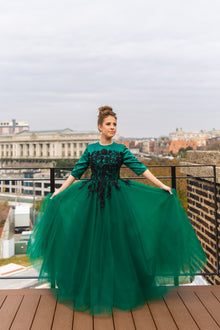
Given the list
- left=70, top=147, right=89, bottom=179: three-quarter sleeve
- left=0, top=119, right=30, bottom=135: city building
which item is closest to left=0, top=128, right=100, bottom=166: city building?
left=0, top=119, right=30, bottom=135: city building

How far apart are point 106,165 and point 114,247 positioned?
51cm

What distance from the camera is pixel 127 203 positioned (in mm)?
1854

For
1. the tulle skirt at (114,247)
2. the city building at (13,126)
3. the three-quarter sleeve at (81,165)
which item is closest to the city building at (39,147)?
the city building at (13,126)

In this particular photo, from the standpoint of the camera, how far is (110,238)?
1.79m

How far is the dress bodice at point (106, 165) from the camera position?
188 centimetres

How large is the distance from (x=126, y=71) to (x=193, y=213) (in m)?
89.1

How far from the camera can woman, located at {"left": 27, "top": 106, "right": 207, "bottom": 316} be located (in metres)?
1.77

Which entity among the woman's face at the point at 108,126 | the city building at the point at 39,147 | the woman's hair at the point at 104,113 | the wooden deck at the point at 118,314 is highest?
the city building at the point at 39,147

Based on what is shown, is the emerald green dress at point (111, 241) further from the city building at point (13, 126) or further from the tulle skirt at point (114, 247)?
the city building at point (13, 126)

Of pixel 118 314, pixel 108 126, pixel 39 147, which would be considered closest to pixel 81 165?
pixel 108 126

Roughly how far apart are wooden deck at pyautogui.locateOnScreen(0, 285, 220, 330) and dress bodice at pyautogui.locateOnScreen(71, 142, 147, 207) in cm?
66

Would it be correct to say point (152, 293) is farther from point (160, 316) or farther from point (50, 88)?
point (50, 88)

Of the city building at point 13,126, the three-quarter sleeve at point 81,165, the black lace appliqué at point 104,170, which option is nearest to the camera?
the black lace appliqué at point 104,170

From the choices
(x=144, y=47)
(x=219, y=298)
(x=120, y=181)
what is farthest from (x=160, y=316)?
(x=144, y=47)
